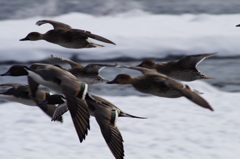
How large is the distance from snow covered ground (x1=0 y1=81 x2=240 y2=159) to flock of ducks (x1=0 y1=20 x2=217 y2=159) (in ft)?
4.33

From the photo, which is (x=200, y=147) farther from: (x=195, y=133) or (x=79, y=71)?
(x=79, y=71)

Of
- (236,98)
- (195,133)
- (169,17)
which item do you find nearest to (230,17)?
(169,17)

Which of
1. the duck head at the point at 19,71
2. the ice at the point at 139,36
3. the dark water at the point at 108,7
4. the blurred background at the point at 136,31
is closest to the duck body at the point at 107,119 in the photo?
the duck head at the point at 19,71

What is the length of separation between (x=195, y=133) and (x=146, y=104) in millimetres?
1335

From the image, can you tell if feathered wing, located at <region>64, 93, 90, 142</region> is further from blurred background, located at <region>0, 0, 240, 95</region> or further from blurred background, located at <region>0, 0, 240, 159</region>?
blurred background, located at <region>0, 0, 240, 95</region>

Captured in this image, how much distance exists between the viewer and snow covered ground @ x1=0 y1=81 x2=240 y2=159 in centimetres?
536

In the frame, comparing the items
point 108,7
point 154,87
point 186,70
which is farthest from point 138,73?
point 108,7

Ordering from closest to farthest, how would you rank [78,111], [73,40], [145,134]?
[78,111]
[73,40]
[145,134]

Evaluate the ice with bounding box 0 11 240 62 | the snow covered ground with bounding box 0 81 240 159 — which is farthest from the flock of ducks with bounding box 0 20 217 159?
the ice with bounding box 0 11 240 62

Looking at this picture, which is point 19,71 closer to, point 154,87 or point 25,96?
point 25,96

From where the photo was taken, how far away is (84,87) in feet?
9.64

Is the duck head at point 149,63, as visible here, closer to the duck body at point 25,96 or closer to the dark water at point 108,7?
the duck body at point 25,96

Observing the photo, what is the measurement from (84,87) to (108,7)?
48.0ft

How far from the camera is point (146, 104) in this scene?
7082 mm
